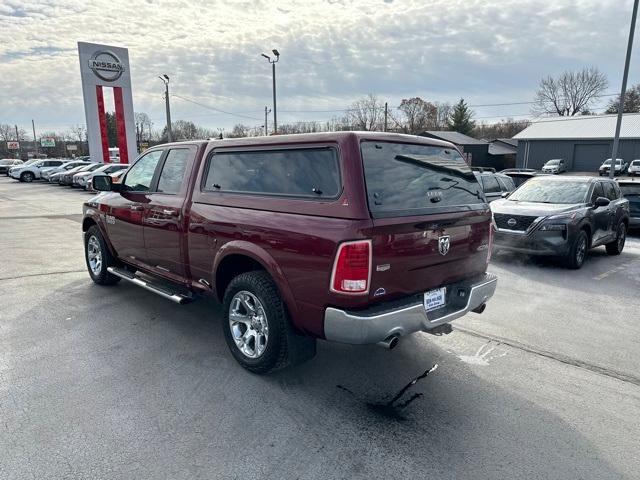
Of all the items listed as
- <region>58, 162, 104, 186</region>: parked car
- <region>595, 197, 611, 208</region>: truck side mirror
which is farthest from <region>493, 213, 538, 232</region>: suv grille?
<region>58, 162, 104, 186</region>: parked car

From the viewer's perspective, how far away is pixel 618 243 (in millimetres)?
9234

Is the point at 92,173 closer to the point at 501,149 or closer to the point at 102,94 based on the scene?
the point at 102,94

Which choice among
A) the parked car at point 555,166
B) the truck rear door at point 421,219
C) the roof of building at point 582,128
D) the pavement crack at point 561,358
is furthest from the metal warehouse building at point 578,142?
the truck rear door at point 421,219

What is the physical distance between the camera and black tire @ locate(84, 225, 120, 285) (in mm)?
5973

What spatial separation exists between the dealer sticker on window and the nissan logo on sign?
30612 mm

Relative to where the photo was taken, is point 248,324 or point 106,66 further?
point 106,66

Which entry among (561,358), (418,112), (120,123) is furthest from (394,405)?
(418,112)

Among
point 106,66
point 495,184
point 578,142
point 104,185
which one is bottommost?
point 495,184

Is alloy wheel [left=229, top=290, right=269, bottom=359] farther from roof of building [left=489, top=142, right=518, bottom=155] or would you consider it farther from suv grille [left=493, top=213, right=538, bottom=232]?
roof of building [left=489, top=142, right=518, bottom=155]

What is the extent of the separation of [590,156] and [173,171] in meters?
48.2

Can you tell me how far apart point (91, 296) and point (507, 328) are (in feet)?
17.0

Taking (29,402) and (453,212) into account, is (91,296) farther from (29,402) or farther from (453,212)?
(453,212)

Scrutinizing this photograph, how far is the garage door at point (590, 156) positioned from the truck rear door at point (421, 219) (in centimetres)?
4635

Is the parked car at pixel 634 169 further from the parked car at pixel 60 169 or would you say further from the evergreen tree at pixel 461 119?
the parked car at pixel 60 169
